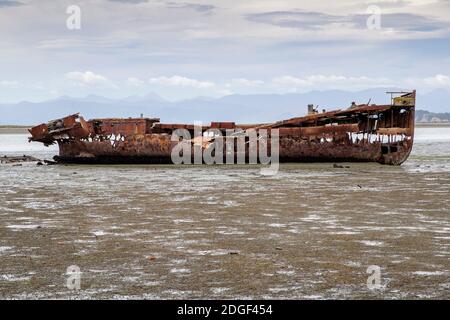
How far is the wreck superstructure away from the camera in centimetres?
2620

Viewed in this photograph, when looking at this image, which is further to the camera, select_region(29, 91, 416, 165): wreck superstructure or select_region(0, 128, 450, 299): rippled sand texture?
Result: select_region(29, 91, 416, 165): wreck superstructure

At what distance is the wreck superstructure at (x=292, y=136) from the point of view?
2620 cm

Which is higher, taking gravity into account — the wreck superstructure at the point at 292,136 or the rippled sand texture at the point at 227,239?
the wreck superstructure at the point at 292,136

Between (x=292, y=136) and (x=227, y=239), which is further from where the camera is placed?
(x=292, y=136)

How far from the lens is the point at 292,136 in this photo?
26.2 m

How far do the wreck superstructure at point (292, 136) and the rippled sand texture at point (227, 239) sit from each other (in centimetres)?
809

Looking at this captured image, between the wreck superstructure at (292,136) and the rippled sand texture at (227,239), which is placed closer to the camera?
the rippled sand texture at (227,239)

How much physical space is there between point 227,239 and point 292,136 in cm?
1716

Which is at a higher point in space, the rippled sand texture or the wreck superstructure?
the wreck superstructure

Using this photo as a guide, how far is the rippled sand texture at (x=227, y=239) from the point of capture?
6758mm

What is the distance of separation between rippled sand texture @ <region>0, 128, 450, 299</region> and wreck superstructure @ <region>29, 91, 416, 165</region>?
8.09 metres

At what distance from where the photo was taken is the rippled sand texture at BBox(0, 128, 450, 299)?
676 centimetres

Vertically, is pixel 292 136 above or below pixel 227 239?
above
